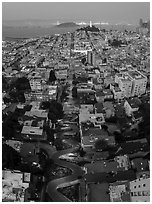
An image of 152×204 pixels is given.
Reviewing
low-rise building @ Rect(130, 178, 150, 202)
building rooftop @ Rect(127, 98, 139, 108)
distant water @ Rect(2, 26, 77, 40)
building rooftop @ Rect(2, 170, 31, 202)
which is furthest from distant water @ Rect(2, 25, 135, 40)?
low-rise building @ Rect(130, 178, 150, 202)

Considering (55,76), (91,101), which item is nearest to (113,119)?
(91,101)

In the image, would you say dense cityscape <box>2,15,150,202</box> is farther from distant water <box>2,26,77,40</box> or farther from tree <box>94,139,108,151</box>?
distant water <box>2,26,77,40</box>

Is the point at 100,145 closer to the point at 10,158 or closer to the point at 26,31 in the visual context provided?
the point at 10,158

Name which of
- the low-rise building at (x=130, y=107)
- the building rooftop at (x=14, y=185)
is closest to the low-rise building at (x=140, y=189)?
the building rooftop at (x=14, y=185)

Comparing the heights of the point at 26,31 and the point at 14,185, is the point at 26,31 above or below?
above

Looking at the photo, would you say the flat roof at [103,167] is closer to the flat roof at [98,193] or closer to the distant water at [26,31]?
the flat roof at [98,193]

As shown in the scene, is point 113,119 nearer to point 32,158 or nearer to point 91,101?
point 91,101

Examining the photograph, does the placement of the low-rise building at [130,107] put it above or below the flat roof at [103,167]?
above

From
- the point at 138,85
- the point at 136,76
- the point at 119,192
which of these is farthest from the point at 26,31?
the point at 119,192

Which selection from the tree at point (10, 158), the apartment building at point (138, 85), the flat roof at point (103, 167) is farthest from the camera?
the apartment building at point (138, 85)
